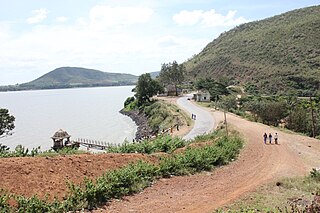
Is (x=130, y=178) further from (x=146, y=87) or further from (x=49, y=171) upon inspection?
(x=146, y=87)

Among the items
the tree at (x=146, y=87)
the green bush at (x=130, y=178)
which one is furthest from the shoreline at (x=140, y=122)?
the green bush at (x=130, y=178)

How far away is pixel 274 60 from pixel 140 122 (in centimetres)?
5492

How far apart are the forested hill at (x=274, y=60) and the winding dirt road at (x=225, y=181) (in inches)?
2259

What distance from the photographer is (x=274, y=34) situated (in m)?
122

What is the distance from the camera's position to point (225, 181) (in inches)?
579

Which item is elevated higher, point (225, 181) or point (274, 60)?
point (274, 60)

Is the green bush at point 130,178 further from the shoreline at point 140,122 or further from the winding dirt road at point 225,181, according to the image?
the shoreline at point 140,122

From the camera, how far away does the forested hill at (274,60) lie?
86.8 m

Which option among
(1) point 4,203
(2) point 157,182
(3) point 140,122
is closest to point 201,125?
(3) point 140,122

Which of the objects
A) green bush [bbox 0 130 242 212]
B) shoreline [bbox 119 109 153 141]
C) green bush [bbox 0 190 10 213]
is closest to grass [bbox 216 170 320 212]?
green bush [bbox 0 130 242 212]

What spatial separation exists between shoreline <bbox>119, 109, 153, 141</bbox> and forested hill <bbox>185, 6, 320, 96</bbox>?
3050 cm

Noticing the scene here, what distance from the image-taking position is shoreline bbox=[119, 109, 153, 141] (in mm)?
52297

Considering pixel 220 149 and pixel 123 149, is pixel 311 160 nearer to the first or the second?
pixel 220 149

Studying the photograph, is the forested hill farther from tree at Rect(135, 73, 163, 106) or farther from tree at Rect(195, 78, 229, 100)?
tree at Rect(135, 73, 163, 106)
